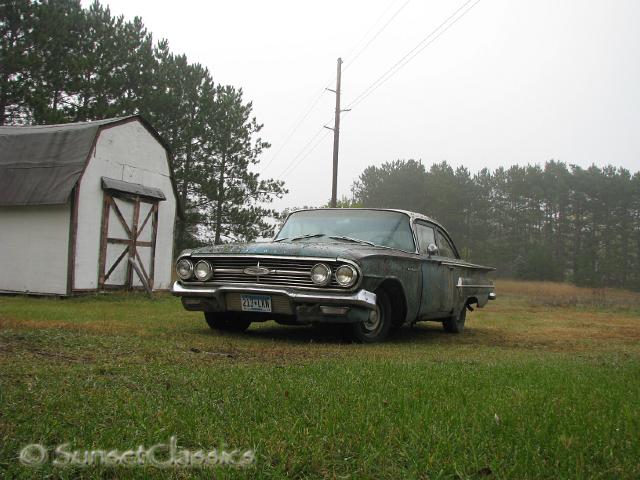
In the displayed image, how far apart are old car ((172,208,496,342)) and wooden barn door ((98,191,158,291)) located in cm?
833

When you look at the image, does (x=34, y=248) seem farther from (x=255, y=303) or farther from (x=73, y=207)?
(x=255, y=303)

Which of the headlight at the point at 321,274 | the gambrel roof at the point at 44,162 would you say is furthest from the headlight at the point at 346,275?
the gambrel roof at the point at 44,162

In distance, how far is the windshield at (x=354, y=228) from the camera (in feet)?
23.8

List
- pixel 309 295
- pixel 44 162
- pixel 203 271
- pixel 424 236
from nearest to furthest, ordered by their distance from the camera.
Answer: pixel 309 295 < pixel 203 271 < pixel 424 236 < pixel 44 162

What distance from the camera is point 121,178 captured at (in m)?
15.3

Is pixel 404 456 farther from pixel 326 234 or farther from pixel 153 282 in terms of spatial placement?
pixel 153 282

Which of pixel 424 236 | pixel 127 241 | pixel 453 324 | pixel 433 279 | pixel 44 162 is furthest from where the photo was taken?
pixel 127 241

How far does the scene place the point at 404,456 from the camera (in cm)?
227

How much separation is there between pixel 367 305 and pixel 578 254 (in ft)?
177

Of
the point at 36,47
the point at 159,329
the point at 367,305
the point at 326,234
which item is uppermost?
the point at 36,47

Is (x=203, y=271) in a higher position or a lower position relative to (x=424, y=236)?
lower

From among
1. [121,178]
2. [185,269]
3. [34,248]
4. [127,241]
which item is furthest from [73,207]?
[185,269]

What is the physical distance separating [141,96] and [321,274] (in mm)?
25535

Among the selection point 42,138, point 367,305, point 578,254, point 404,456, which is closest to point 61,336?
point 367,305
